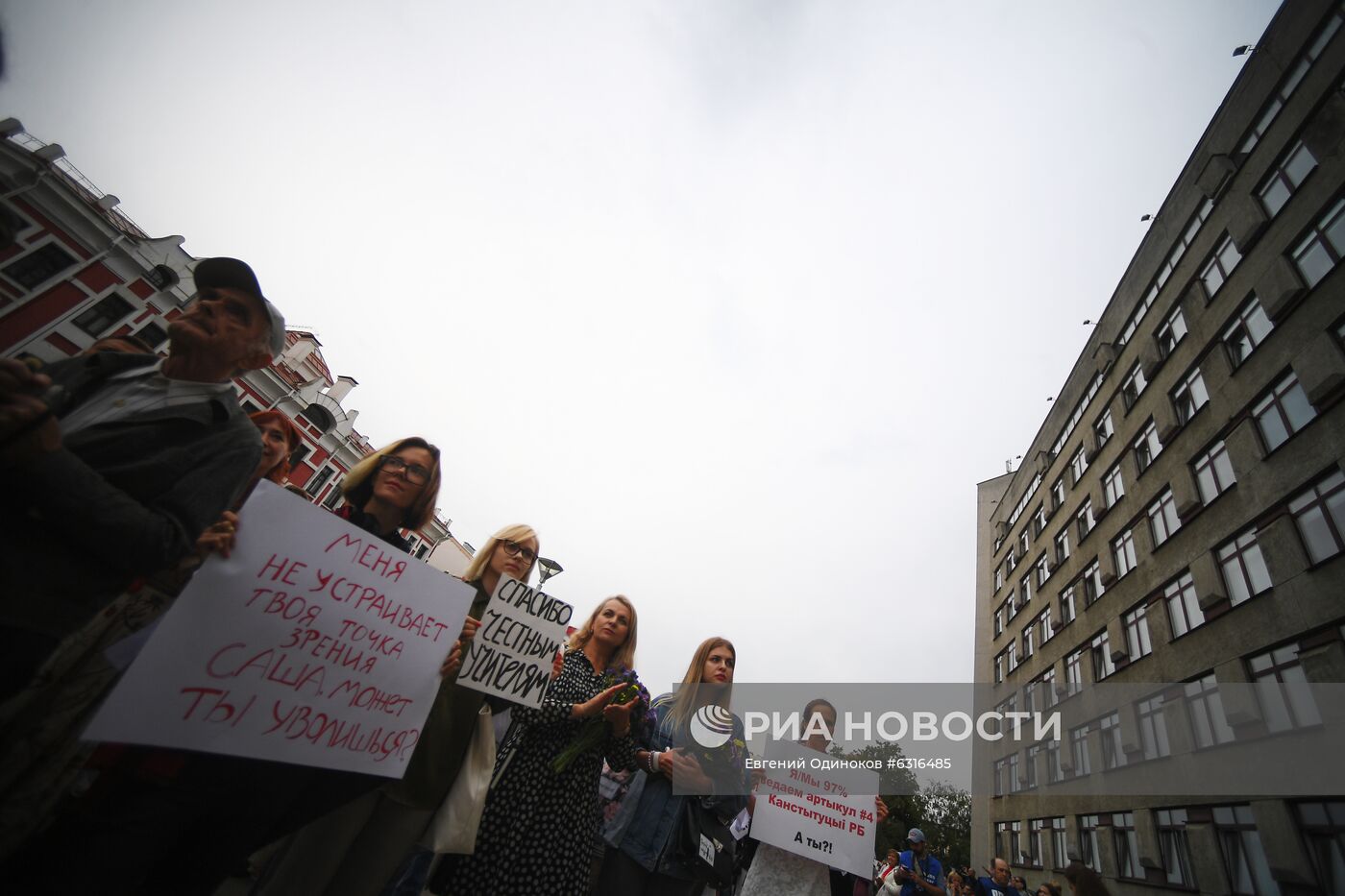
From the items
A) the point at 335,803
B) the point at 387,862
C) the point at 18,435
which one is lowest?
the point at 387,862

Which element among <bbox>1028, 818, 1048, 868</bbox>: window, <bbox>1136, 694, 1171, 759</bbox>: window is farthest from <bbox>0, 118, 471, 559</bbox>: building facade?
<bbox>1028, 818, 1048, 868</bbox>: window

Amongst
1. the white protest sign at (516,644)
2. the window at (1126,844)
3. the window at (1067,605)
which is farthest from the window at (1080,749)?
the white protest sign at (516,644)

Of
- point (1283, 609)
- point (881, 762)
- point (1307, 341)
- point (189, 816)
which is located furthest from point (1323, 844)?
point (881, 762)

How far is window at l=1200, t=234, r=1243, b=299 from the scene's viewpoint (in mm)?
14631

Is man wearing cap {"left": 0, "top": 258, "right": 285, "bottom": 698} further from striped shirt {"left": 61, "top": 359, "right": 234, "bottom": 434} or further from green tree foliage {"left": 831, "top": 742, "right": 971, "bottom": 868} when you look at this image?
green tree foliage {"left": 831, "top": 742, "right": 971, "bottom": 868}

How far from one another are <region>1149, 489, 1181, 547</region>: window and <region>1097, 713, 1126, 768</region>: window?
551 centimetres

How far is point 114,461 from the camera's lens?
171cm

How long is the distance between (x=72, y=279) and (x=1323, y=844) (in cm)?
3452

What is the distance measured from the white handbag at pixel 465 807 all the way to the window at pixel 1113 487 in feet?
74.5

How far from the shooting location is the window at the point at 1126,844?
577 inches

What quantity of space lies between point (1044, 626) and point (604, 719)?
27.5 metres

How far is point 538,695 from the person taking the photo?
3.06m

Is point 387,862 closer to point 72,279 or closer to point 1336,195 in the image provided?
point 1336,195

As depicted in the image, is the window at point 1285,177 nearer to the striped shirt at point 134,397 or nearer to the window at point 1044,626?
the window at point 1044,626
